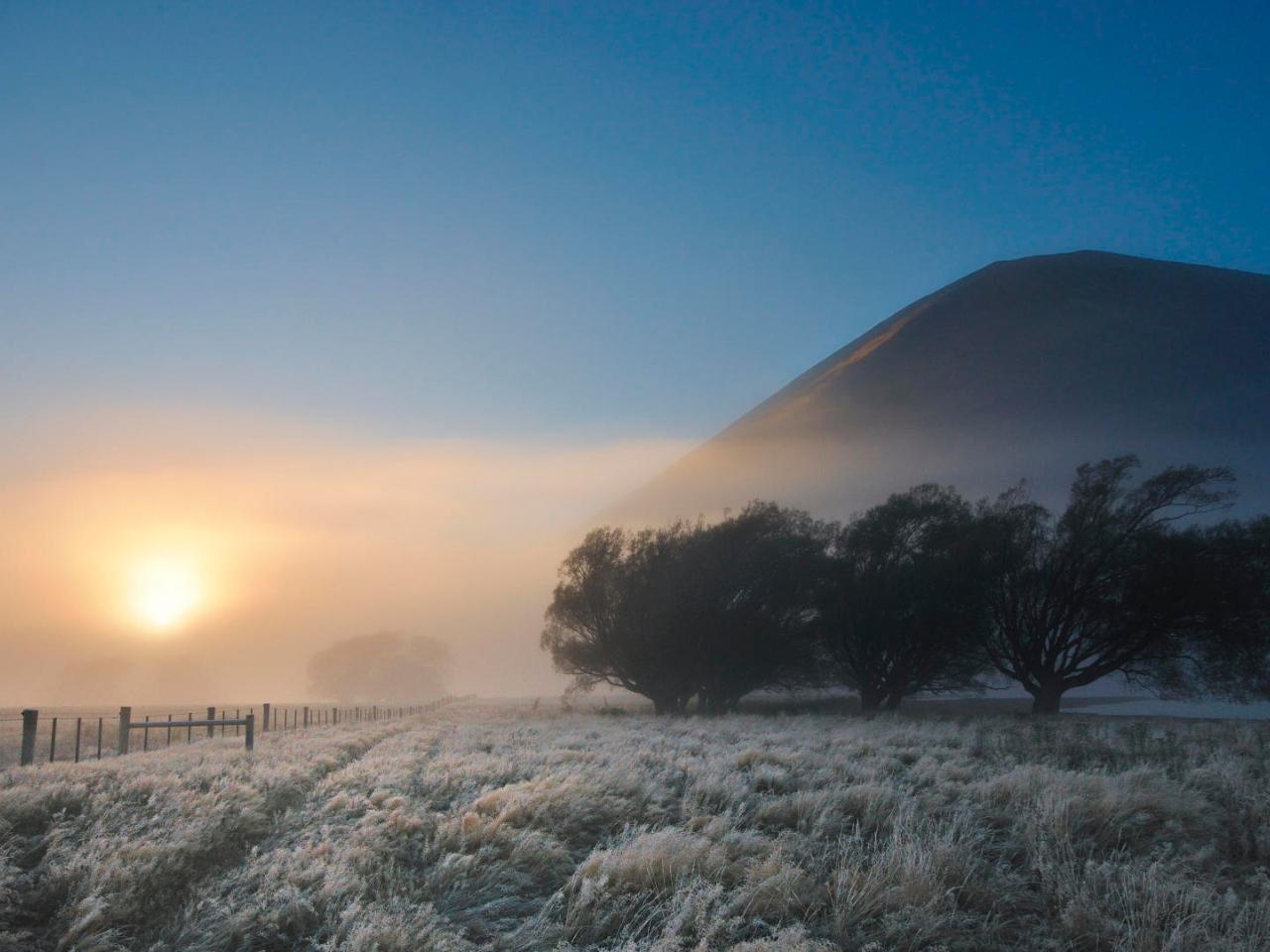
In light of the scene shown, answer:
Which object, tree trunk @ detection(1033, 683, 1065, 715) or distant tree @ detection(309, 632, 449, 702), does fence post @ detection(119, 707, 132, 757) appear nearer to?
tree trunk @ detection(1033, 683, 1065, 715)

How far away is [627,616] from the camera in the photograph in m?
43.9

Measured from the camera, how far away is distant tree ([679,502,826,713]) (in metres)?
41.9

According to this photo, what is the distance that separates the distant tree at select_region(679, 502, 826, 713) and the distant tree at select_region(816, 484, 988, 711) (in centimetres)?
136

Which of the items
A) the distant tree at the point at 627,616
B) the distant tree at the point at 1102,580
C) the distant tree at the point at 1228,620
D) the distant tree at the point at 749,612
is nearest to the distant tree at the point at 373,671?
the distant tree at the point at 627,616

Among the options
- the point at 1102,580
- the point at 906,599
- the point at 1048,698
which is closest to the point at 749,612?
the point at 906,599

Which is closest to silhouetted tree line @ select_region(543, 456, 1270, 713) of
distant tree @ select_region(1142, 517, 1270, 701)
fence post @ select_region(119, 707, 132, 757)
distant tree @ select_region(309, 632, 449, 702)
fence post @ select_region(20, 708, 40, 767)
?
distant tree @ select_region(1142, 517, 1270, 701)

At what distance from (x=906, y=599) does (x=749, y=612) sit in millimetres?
7703

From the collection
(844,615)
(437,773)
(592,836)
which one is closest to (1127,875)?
(592,836)

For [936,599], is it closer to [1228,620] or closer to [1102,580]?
[1102,580]

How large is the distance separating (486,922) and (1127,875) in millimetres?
5739

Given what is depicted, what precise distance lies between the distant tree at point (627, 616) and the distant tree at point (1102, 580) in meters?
15.2

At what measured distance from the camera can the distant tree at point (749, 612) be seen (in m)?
41.9

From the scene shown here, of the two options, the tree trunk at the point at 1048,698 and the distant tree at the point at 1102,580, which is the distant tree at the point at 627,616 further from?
the tree trunk at the point at 1048,698

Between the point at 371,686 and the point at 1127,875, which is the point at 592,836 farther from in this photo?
the point at 371,686
